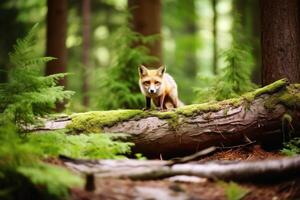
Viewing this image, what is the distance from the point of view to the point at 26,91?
21.7 ft

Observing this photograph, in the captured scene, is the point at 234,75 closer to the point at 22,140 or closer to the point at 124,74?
the point at 124,74

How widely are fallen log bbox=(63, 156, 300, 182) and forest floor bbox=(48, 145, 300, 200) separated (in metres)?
0.09

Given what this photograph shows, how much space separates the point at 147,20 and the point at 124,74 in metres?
2.26

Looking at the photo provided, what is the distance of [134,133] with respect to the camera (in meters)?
7.27

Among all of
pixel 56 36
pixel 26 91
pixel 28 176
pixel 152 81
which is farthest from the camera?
pixel 56 36

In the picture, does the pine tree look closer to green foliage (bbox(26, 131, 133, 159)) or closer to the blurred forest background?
the blurred forest background

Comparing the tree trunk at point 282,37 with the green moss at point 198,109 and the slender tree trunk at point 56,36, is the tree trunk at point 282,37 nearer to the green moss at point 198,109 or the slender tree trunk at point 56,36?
the green moss at point 198,109

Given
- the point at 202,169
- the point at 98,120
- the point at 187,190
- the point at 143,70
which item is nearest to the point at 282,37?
the point at 143,70

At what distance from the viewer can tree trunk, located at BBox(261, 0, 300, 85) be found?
8.08 m

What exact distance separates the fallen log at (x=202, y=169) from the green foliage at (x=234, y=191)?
5.4 inches

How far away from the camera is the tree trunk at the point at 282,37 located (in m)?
8.08

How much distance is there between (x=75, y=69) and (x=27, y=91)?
1886cm

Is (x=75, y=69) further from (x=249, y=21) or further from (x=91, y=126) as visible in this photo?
(x=91, y=126)

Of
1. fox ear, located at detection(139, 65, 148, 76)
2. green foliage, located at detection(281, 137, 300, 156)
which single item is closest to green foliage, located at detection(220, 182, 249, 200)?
green foliage, located at detection(281, 137, 300, 156)
